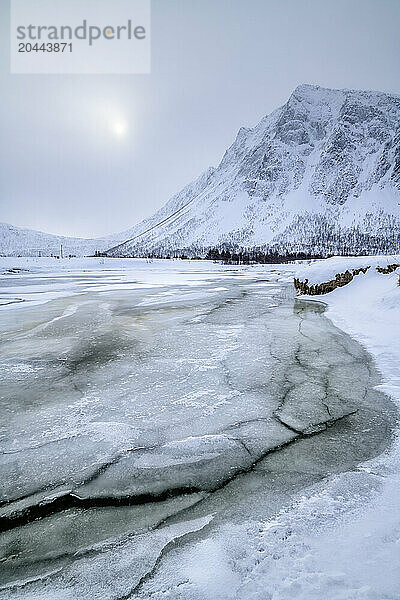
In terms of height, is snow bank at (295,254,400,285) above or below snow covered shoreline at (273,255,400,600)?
above

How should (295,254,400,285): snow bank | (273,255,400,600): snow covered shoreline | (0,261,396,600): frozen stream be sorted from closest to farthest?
1. (273,255,400,600): snow covered shoreline
2. (0,261,396,600): frozen stream
3. (295,254,400,285): snow bank

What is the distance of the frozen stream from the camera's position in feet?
6.52

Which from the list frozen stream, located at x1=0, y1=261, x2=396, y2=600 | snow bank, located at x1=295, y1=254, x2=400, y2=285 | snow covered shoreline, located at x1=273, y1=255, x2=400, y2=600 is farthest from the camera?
snow bank, located at x1=295, y1=254, x2=400, y2=285

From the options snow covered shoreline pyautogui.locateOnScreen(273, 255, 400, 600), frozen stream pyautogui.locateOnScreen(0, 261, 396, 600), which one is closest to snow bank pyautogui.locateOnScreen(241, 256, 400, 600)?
snow covered shoreline pyautogui.locateOnScreen(273, 255, 400, 600)

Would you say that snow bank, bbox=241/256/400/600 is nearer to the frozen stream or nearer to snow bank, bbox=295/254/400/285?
the frozen stream

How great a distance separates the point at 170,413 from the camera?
3.82m

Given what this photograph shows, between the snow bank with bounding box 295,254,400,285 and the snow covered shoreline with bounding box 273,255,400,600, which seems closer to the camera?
the snow covered shoreline with bounding box 273,255,400,600

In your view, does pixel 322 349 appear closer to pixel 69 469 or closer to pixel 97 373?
pixel 97 373

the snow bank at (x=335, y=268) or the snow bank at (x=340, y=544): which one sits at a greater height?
the snow bank at (x=335, y=268)

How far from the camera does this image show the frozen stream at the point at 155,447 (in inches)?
78.3

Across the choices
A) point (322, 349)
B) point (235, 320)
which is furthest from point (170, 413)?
point (235, 320)

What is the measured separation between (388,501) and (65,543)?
2.07 m

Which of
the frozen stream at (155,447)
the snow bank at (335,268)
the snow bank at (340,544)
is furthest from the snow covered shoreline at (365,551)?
the snow bank at (335,268)

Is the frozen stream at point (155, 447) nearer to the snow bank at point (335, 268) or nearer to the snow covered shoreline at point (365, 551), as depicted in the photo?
the snow covered shoreline at point (365, 551)
